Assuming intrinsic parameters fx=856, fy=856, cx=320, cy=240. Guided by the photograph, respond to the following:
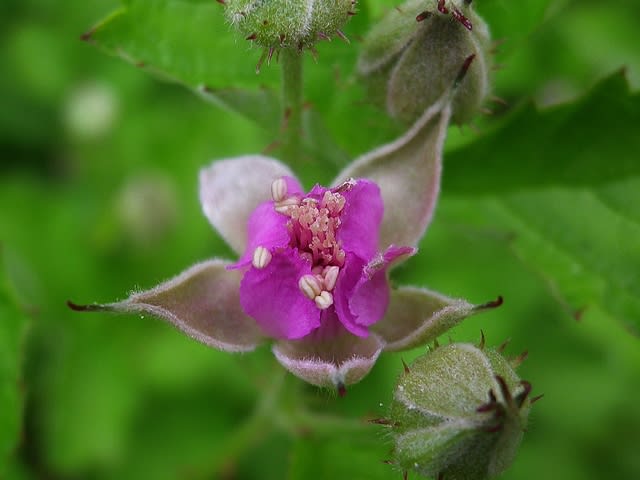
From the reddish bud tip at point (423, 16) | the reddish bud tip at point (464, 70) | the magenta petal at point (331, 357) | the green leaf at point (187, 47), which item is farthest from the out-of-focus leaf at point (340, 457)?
the reddish bud tip at point (423, 16)

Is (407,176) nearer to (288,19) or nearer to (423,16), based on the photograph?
(423,16)

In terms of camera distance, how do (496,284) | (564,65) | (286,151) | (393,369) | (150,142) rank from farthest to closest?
1. (564,65)
2. (150,142)
3. (496,284)
4. (393,369)
5. (286,151)

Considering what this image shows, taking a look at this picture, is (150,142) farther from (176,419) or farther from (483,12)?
(483,12)

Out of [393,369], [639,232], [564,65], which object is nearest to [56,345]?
[393,369]

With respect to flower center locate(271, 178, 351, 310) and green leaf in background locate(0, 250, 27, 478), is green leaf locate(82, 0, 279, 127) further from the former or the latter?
green leaf in background locate(0, 250, 27, 478)

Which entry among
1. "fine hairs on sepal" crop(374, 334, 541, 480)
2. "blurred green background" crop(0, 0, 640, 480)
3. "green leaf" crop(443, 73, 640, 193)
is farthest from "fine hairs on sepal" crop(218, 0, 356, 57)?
"blurred green background" crop(0, 0, 640, 480)

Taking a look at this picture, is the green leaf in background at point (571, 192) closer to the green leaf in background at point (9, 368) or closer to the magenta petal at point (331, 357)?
the magenta petal at point (331, 357)

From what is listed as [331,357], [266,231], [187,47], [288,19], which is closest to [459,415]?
[331,357]
